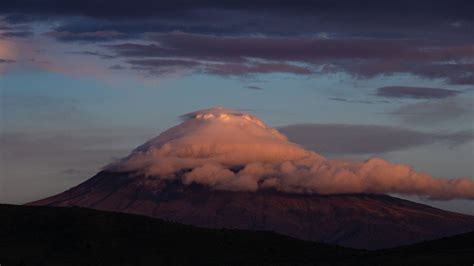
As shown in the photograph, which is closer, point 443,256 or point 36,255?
point 443,256

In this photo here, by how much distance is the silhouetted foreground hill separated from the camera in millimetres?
81438

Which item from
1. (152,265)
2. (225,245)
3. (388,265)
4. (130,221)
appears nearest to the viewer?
(388,265)

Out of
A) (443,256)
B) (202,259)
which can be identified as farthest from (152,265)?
(443,256)

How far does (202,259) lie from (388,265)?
67.1ft

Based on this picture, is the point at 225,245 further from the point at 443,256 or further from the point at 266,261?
the point at 443,256

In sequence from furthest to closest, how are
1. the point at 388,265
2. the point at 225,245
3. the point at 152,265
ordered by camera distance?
the point at 225,245 < the point at 152,265 < the point at 388,265

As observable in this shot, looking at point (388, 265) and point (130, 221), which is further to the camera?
point (130, 221)

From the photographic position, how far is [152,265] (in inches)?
3221

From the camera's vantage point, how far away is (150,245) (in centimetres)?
9000

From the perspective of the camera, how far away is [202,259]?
85.6 m

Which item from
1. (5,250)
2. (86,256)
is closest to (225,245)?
(86,256)

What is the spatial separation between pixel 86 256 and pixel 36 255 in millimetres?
4427

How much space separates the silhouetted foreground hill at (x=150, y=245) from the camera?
267 ft

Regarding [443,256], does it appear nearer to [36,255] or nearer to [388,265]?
[388,265]
